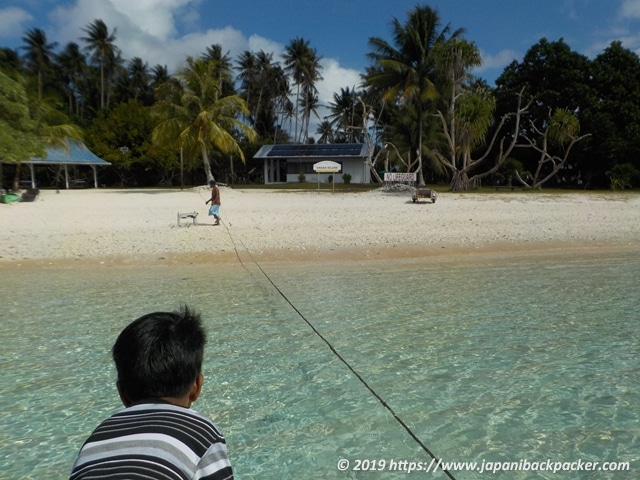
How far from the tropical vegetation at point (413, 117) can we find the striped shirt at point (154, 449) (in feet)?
79.4

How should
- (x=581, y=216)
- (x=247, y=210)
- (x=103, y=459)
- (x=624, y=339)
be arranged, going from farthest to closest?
(x=247, y=210)
(x=581, y=216)
(x=624, y=339)
(x=103, y=459)

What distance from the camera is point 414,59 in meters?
31.0

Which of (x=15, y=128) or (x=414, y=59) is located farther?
(x=414, y=59)

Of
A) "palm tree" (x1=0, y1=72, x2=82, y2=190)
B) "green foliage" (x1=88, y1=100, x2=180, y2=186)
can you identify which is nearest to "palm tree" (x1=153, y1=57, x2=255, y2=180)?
"palm tree" (x1=0, y1=72, x2=82, y2=190)

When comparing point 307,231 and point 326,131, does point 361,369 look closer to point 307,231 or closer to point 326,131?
point 307,231

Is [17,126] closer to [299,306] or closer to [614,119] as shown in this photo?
[299,306]

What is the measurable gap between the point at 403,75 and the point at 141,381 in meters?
31.6

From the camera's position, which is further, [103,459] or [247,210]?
[247,210]

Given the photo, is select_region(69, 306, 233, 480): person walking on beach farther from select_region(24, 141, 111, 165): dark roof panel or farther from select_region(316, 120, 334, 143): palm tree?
select_region(316, 120, 334, 143): palm tree

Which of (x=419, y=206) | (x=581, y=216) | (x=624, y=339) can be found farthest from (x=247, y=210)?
(x=624, y=339)

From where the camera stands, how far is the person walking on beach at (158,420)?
143 centimetres

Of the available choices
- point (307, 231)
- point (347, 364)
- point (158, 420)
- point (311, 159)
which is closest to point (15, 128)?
point (307, 231)

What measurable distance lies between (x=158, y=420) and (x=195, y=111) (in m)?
32.3

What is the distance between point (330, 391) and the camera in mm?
4723
